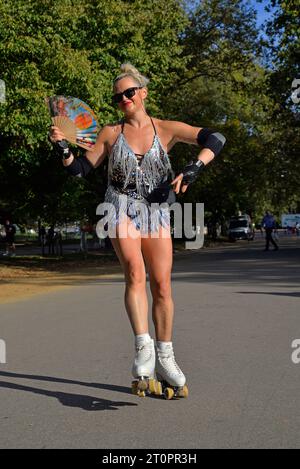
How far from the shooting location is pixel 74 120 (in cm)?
544

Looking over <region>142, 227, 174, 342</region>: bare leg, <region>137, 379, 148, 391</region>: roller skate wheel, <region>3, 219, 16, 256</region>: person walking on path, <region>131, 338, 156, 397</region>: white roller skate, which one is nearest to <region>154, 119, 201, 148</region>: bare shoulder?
<region>142, 227, 174, 342</region>: bare leg

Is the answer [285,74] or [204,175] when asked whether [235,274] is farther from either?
[204,175]

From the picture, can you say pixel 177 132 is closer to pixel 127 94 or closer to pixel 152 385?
pixel 127 94

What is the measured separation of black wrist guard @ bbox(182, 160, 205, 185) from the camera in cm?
491

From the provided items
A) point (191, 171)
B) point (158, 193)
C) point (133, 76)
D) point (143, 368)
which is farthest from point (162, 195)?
point (143, 368)

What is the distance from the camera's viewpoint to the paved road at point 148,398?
4.34 meters

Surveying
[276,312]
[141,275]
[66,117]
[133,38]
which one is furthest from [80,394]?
[133,38]

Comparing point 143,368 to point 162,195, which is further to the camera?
point 162,195

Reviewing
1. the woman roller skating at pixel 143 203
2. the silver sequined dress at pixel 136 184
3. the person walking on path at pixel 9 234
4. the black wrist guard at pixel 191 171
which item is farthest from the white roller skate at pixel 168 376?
the person walking on path at pixel 9 234

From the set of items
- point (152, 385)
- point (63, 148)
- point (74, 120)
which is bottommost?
point (152, 385)

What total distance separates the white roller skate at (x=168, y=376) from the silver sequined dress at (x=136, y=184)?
0.80 meters

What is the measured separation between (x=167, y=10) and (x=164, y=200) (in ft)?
83.1

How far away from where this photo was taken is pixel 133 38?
24.1m

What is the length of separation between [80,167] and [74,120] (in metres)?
0.39
